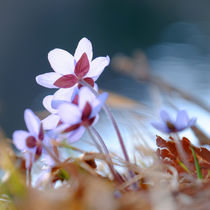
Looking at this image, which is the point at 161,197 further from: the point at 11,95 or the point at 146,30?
the point at 146,30

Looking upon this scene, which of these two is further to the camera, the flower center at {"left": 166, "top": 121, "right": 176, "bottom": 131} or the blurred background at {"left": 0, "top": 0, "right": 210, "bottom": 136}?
the blurred background at {"left": 0, "top": 0, "right": 210, "bottom": 136}

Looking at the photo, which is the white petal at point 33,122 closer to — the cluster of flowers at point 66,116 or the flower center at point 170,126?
the cluster of flowers at point 66,116

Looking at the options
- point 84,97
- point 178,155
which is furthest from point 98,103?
point 178,155

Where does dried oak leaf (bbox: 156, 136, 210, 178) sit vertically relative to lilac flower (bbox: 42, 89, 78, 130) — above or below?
below

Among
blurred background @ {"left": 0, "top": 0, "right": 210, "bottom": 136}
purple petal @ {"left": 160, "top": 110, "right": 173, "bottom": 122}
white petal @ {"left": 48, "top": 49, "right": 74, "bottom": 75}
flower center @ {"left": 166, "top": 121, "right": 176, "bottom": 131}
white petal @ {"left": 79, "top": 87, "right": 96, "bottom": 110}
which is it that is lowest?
blurred background @ {"left": 0, "top": 0, "right": 210, "bottom": 136}

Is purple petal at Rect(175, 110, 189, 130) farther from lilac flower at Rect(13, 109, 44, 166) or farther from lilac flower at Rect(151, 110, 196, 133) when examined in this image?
lilac flower at Rect(13, 109, 44, 166)

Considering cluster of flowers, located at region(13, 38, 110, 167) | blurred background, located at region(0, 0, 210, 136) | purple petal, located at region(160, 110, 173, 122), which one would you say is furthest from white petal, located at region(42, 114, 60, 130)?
blurred background, located at region(0, 0, 210, 136)

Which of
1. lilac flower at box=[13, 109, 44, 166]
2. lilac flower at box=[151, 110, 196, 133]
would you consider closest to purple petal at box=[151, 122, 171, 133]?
lilac flower at box=[151, 110, 196, 133]

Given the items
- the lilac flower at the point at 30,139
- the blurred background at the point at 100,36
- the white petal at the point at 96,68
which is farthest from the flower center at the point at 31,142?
the blurred background at the point at 100,36

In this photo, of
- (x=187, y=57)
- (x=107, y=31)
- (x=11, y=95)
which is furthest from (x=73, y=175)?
(x=107, y=31)

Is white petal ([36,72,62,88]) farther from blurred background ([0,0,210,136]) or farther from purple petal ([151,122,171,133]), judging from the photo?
blurred background ([0,0,210,136])
